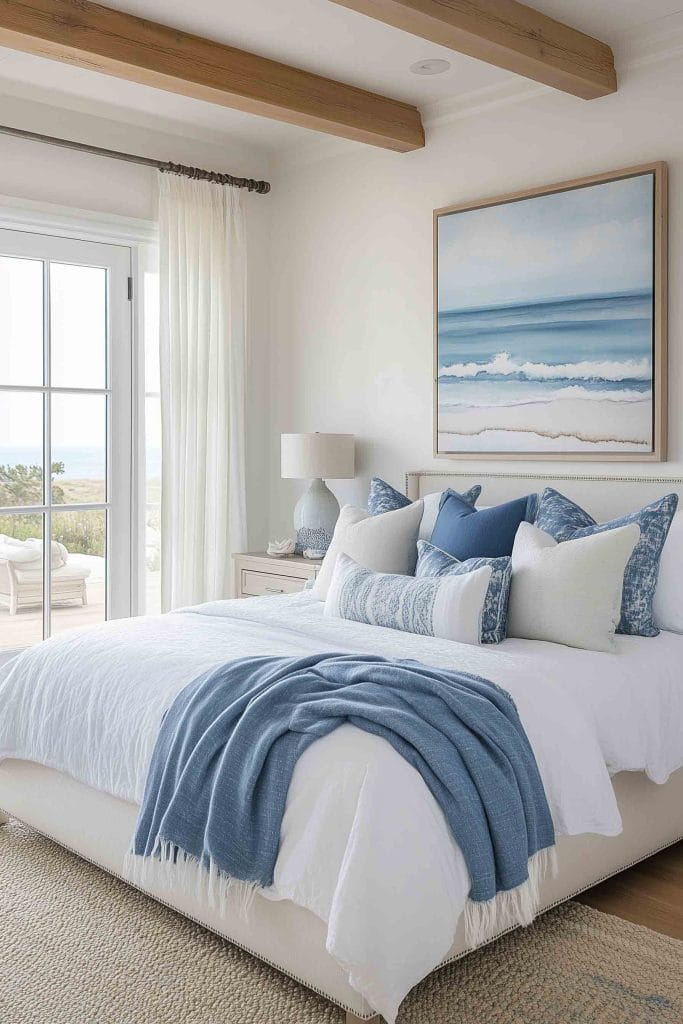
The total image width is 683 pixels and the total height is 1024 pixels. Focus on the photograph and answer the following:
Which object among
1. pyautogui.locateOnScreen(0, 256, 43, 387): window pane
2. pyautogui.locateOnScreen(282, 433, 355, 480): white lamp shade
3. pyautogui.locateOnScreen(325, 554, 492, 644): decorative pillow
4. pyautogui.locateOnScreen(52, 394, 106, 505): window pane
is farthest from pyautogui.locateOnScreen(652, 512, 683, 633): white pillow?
pyautogui.locateOnScreen(0, 256, 43, 387): window pane

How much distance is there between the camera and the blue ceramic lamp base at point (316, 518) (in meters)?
4.68

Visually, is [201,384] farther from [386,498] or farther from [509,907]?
[509,907]

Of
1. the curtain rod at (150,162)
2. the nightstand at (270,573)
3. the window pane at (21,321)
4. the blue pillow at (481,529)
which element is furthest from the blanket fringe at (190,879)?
the curtain rod at (150,162)

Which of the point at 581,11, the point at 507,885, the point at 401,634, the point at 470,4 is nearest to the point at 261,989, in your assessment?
the point at 507,885

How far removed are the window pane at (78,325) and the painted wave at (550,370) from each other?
1.59 m

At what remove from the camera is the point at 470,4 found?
125 inches

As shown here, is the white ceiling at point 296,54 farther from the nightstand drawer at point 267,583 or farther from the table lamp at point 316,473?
the nightstand drawer at point 267,583

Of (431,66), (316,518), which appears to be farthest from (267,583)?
(431,66)

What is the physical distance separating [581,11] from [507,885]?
2825 millimetres

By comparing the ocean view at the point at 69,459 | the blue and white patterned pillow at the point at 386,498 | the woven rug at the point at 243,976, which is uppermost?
the ocean view at the point at 69,459

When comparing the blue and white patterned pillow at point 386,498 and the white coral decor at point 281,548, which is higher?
the blue and white patterned pillow at point 386,498

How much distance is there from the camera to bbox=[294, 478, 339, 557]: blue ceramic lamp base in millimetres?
4676

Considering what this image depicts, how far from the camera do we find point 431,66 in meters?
3.94

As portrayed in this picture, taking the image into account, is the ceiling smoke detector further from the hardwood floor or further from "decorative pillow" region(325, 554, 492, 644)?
the hardwood floor
